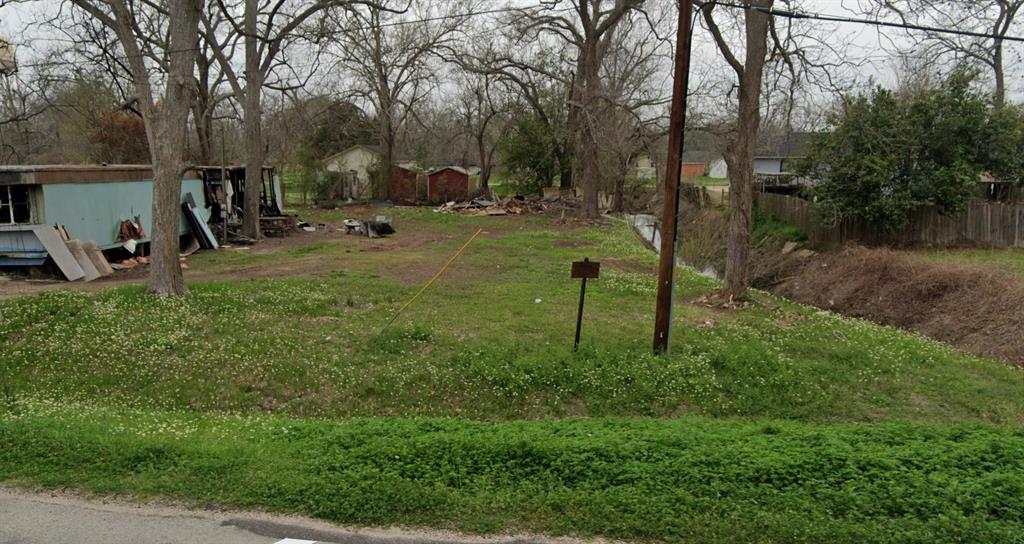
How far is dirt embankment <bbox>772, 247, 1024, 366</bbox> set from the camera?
13414 millimetres

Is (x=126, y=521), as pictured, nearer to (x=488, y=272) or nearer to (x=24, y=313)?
(x=24, y=313)

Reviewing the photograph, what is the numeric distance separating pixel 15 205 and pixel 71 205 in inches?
49.0

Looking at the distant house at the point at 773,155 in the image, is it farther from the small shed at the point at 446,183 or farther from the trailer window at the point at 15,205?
the trailer window at the point at 15,205

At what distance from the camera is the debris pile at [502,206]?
3734cm

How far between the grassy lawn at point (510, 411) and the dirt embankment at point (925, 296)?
2.03 m

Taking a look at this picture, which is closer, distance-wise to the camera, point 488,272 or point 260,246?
point 488,272

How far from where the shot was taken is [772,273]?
76.1 ft

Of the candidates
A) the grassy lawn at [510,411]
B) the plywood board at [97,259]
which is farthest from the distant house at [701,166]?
the plywood board at [97,259]

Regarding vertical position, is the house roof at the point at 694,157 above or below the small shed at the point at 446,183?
above

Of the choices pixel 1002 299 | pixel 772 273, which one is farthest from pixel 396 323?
pixel 772 273

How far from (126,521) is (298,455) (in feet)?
4.42

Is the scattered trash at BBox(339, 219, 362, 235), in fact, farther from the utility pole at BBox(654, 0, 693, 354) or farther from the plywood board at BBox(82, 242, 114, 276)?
the utility pole at BBox(654, 0, 693, 354)

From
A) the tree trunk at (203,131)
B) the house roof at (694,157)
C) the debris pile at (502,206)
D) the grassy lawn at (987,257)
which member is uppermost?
the house roof at (694,157)

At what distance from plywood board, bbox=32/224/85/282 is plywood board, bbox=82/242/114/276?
636mm
